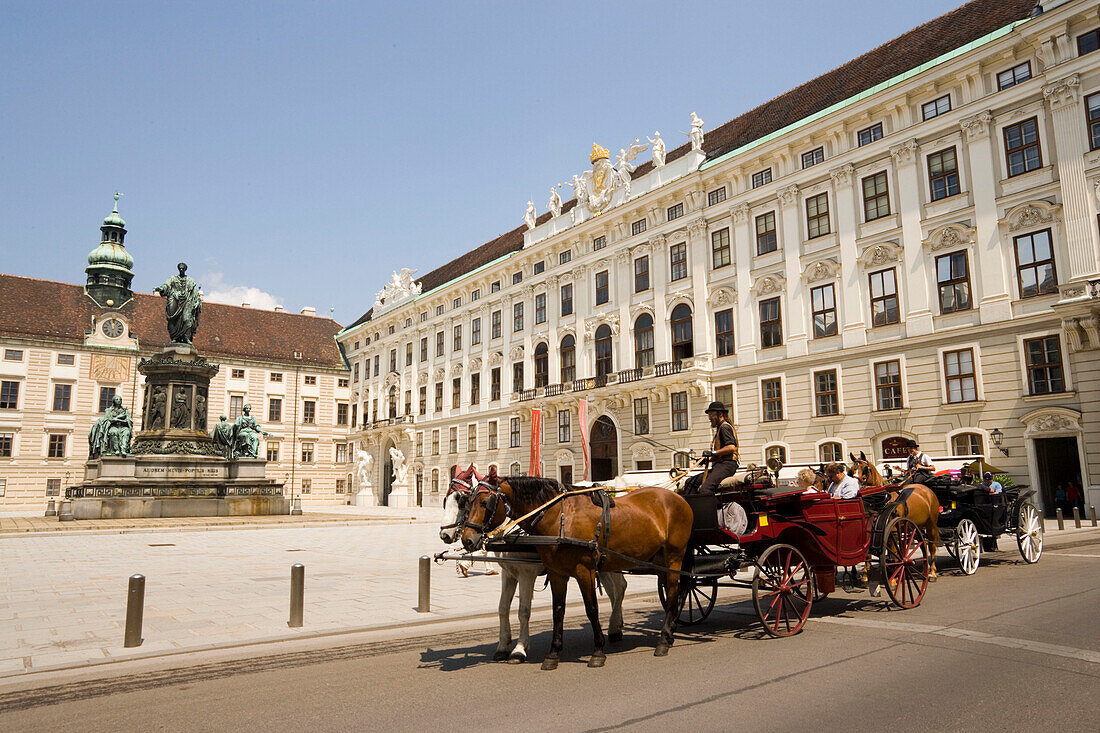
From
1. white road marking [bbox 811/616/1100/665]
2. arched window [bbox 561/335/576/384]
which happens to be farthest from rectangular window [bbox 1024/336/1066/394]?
arched window [bbox 561/335/576/384]

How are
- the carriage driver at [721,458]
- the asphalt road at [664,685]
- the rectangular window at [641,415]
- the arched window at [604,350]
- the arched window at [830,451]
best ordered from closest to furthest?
the asphalt road at [664,685] → the carriage driver at [721,458] → the arched window at [830,451] → the rectangular window at [641,415] → the arched window at [604,350]

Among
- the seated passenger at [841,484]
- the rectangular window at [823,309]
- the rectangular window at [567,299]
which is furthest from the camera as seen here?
the rectangular window at [567,299]

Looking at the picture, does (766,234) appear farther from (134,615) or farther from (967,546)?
(134,615)

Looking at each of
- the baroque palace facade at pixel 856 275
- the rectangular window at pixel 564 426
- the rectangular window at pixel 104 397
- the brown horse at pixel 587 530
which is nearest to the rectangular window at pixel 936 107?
the baroque palace facade at pixel 856 275

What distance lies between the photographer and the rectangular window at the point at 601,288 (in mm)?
40944

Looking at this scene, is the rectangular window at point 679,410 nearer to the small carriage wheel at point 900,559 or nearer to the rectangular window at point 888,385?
the rectangular window at point 888,385

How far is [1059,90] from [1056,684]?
82.8 feet

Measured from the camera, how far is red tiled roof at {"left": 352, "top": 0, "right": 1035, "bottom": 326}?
28120 mm

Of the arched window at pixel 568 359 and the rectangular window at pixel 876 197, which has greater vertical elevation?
the rectangular window at pixel 876 197

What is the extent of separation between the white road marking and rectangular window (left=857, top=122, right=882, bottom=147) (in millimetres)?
25774

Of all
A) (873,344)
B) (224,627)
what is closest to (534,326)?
(873,344)

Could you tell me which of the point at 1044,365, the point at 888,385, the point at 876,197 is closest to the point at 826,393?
the point at 888,385

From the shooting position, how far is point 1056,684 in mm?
5836

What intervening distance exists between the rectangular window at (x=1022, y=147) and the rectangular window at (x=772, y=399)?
1183 centimetres
